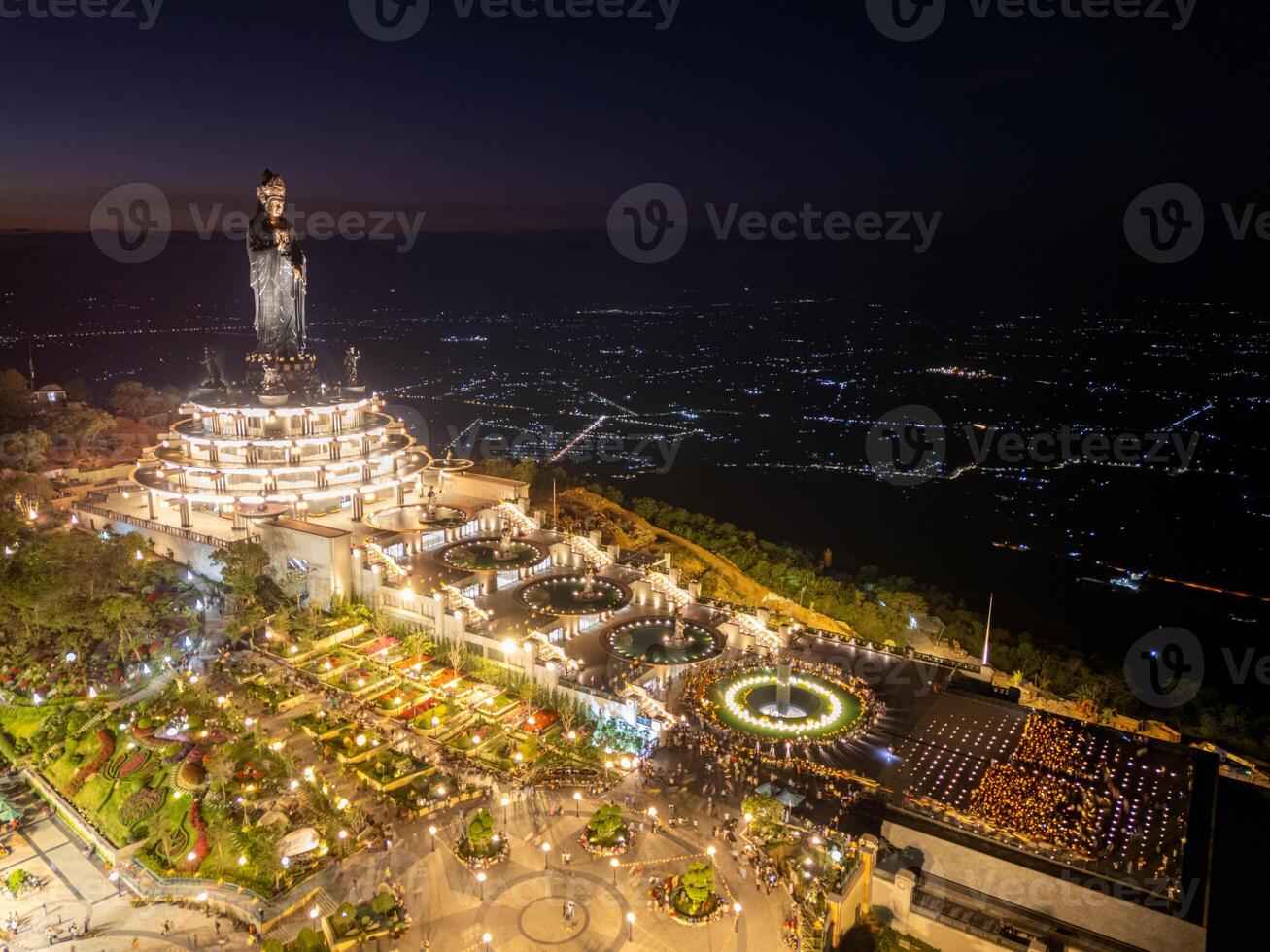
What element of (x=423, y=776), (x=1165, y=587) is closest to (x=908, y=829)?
(x=423, y=776)

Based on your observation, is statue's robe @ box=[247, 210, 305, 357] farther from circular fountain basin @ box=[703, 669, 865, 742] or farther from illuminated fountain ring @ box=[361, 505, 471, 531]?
circular fountain basin @ box=[703, 669, 865, 742]

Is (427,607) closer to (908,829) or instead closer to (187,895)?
(187,895)

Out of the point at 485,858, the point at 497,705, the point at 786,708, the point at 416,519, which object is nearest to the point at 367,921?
the point at 485,858

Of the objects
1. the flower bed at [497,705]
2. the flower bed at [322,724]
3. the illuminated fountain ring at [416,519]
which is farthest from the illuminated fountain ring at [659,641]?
the illuminated fountain ring at [416,519]

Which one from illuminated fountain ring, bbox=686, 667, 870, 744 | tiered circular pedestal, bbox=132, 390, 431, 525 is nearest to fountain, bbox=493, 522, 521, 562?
tiered circular pedestal, bbox=132, 390, 431, 525

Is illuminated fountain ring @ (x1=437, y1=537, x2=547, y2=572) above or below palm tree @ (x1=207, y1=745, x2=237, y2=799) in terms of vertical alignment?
above
